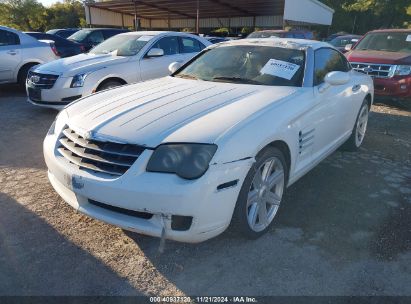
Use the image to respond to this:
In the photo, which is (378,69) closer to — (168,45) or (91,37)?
(168,45)

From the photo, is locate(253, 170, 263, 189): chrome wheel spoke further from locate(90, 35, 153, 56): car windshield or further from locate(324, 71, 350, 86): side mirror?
locate(90, 35, 153, 56): car windshield

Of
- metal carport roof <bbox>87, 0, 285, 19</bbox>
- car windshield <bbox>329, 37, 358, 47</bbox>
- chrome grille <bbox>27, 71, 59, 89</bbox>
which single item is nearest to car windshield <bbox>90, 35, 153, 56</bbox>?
chrome grille <bbox>27, 71, 59, 89</bbox>

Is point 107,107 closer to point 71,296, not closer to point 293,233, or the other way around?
point 71,296

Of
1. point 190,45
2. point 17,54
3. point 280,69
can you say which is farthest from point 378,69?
point 17,54

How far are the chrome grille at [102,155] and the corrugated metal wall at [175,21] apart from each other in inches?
1106

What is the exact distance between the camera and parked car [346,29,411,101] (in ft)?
25.3

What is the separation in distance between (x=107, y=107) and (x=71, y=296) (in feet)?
5.00

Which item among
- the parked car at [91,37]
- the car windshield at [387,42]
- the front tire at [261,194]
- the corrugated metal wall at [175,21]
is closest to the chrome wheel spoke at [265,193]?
the front tire at [261,194]

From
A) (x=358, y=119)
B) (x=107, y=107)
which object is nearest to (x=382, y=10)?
(x=358, y=119)

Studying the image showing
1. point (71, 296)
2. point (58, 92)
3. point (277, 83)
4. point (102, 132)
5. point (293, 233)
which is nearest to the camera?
point (71, 296)

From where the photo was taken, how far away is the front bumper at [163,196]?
92.1 inches

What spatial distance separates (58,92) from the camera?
6.39 metres

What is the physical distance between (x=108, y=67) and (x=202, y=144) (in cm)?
480

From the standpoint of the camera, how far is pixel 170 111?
2.91 metres
